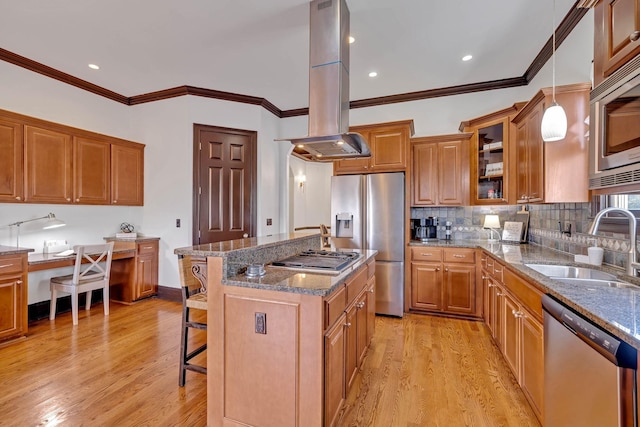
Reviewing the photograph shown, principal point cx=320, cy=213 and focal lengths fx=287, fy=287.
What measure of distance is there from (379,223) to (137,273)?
132 inches

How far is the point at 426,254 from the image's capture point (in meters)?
3.54

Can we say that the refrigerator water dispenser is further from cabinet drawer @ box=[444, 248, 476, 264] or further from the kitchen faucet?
the kitchen faucet

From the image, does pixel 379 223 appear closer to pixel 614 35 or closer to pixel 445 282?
pixel 445 282

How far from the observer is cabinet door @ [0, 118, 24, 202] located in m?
2.95

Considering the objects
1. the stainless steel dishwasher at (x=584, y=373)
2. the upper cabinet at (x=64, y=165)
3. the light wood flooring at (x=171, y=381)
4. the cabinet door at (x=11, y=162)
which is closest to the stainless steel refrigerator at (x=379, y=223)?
the light wood flooring at (x=171, y=381)

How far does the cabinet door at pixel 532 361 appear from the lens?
1642 millimetres

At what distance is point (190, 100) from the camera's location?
4.09m

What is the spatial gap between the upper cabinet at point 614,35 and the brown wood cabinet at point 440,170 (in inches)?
84.3

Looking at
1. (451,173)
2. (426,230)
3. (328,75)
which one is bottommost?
(426,230)

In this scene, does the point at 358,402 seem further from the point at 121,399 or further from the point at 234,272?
the point at 121,399

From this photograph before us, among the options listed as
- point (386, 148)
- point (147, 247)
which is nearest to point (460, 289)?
point (386, 148)

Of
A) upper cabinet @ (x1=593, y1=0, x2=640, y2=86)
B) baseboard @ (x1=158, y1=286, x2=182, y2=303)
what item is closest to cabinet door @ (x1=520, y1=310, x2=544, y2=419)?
upper cabinet @ (x1=593, y1=0, x2=640, y2=86)

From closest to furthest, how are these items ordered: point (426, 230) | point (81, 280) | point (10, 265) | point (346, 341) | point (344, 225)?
point (346, 341)
point (10, 265)
point (81, 280)
point (344, 225)
point (426, 230)

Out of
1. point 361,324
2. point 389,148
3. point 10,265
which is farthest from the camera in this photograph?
point 389,148
